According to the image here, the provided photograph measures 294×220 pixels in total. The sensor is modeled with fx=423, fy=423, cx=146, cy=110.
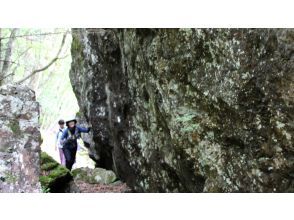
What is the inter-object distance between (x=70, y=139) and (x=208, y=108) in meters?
5.45

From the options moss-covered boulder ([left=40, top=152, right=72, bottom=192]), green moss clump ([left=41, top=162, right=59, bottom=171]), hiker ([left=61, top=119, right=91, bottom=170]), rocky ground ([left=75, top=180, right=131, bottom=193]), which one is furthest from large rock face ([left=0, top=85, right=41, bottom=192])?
rocky ground ([left=75, top=180, right=131, bottom=193])

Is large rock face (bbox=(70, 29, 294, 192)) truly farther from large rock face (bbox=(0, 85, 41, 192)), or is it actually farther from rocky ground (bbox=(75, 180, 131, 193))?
large rock face (bbox=(0, 85, 41, 192))

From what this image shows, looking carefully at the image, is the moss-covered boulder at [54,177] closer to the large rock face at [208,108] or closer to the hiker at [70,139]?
the hiker at [70,139]

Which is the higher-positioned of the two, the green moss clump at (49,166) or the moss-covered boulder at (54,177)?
the green moss clump at (49,166)

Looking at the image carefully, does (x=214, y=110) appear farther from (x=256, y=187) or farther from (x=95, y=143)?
(x=95, y=143)

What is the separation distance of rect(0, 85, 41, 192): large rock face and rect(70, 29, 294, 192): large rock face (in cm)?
263

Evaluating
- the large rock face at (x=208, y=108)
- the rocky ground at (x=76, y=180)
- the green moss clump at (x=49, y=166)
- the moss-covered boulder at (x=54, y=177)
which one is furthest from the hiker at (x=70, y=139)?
the large rock face at (x=208, y=108)

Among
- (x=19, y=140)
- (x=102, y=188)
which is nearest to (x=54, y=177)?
(x=102, y=188)

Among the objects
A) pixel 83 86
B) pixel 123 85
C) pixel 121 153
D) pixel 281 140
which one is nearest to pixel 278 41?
pixel 281 140

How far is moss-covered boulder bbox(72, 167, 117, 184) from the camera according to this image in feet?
41.3

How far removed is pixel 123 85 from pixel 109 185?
307cm

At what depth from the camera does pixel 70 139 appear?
1179 centimetres

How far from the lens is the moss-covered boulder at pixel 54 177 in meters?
9.79

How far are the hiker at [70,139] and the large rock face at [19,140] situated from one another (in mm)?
3927
